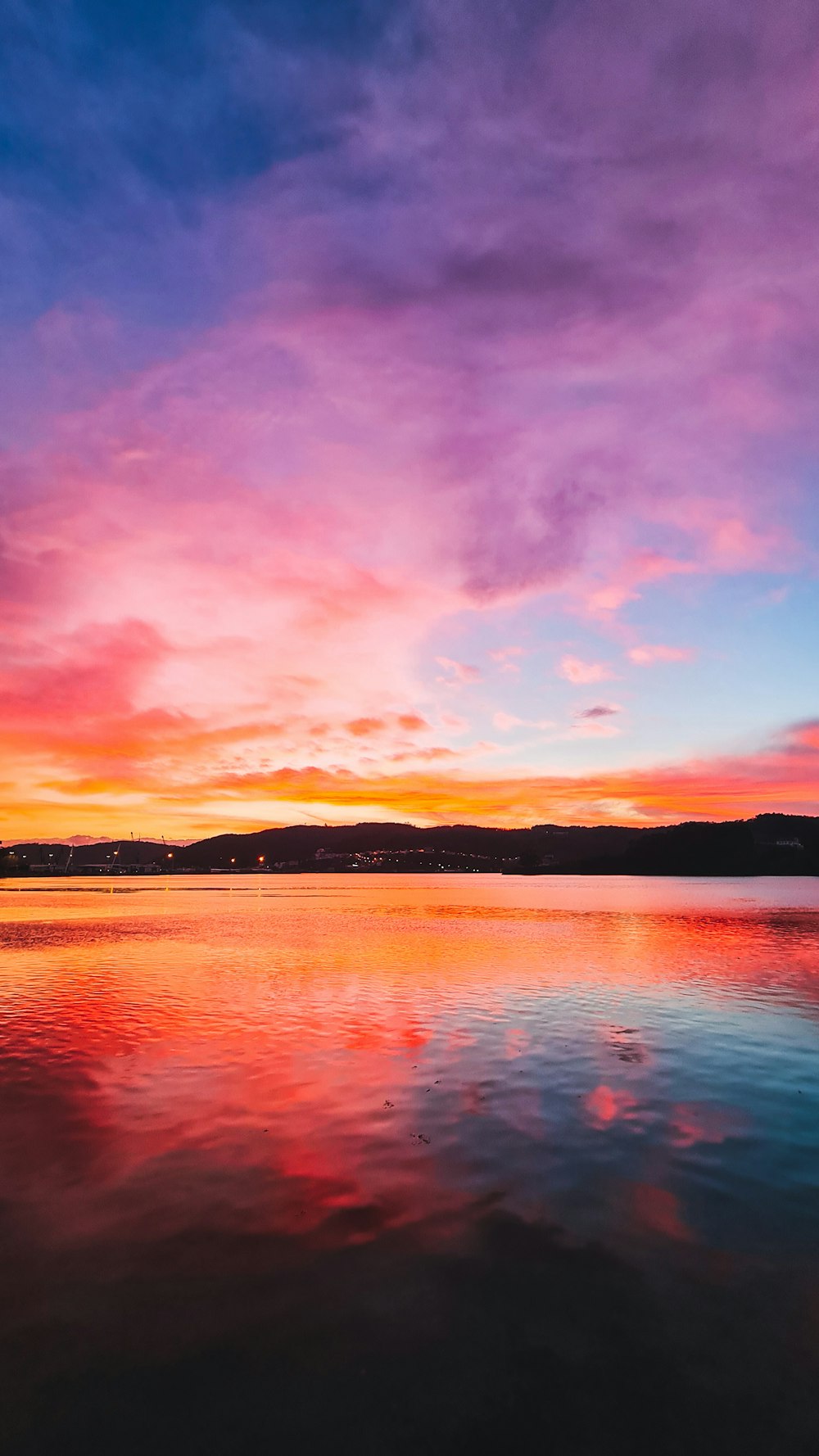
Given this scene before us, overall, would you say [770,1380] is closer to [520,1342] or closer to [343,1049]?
[520,1342]

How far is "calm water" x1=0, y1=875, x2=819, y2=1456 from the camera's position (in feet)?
25.4

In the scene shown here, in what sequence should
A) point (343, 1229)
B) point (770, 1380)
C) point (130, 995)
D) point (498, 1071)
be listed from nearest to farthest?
point (770, 1380), point (343, 1229), point (498, 1071), point (130, 995)

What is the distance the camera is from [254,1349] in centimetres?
859

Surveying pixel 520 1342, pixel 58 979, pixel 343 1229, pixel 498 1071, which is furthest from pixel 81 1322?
pixel 58 979

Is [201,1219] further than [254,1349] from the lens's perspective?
Yes

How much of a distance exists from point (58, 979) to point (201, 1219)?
30722mm

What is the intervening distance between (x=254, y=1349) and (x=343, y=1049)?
571 inches

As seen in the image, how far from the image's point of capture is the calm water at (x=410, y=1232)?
25.4 ft

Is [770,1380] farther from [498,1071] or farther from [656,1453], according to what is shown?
[498,1071]

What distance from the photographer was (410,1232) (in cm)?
1127

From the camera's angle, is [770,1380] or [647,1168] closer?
[770,1380]

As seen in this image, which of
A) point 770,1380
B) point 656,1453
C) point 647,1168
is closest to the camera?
point 656,1453

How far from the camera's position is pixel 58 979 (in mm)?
38125

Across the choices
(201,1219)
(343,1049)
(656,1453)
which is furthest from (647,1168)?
(343,1049)
